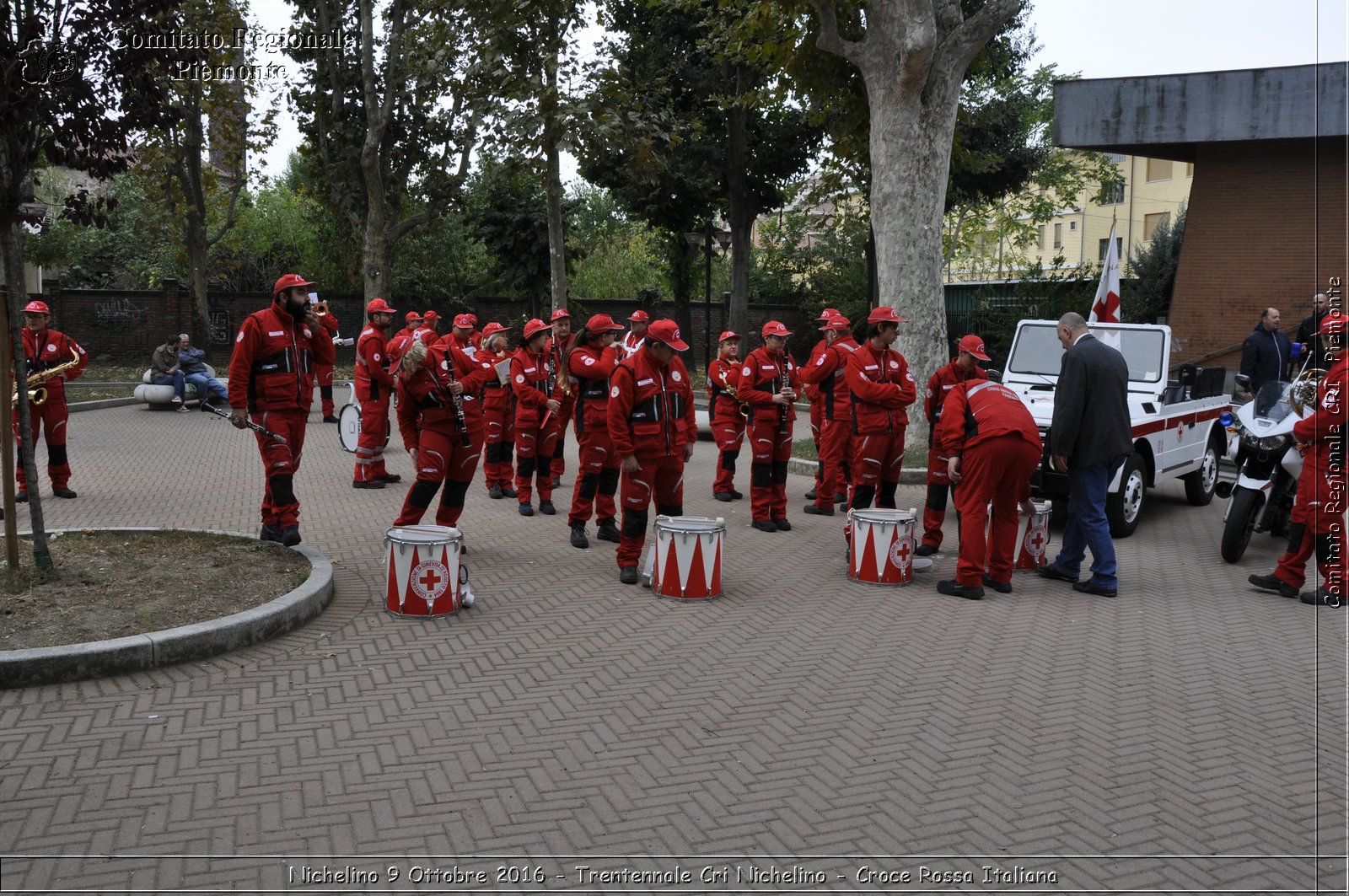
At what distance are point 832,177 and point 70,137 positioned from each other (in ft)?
67.1

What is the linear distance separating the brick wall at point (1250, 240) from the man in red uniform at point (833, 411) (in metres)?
13.6

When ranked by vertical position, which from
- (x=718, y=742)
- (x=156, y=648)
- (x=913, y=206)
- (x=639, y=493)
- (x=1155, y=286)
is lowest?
(x=718, y=742)

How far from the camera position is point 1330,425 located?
802 centimetres

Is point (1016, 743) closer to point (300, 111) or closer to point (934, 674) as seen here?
point (934, 674)

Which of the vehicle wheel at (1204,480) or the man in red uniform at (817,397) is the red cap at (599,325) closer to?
the man in red uniform at (817,397)

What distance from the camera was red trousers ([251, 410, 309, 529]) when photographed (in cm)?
891

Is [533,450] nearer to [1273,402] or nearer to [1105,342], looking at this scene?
[1105,342]

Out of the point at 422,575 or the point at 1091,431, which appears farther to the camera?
the point at 1091,431

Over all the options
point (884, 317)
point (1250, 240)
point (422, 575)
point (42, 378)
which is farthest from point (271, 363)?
point (1250, 240)

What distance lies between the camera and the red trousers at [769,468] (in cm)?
1127

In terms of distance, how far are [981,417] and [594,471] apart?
3721mm

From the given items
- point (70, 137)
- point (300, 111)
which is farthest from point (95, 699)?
point (300, 111)

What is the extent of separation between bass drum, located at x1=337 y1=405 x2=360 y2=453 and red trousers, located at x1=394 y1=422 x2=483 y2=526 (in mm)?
7086

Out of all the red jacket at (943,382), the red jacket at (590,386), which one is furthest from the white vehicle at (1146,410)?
the red jacket at (590,386)
